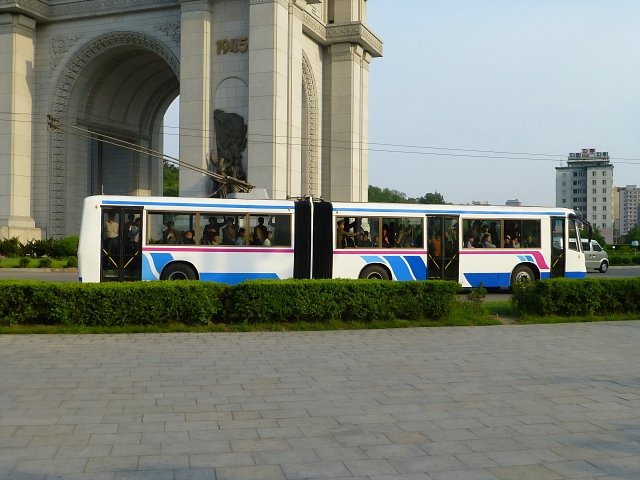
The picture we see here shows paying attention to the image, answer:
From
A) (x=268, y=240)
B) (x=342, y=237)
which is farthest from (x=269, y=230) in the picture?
(x=342, y=237)

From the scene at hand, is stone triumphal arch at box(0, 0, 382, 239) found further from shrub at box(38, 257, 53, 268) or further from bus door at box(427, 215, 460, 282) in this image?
bus door at box(427, 215, 460, 282)

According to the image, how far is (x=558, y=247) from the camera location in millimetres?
19141

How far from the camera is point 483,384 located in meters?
7.45

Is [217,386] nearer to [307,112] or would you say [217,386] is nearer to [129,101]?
[307,112]

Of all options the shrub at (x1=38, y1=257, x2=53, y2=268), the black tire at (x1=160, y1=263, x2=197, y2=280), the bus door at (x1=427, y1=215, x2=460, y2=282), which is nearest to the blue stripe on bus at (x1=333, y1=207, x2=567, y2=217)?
the bus door at (x1=427, y1=215, x2=460, y2=282)

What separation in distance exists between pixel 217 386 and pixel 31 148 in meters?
29.5

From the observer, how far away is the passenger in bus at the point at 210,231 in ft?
53.9

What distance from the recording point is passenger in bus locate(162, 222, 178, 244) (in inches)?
640

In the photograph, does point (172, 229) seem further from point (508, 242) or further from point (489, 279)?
point (508, 242)

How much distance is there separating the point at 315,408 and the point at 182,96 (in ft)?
84.0

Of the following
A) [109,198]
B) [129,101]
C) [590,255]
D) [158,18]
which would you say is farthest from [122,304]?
[129,101]

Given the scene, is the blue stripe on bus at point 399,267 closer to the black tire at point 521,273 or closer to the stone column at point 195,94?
the black tire at point 521,273

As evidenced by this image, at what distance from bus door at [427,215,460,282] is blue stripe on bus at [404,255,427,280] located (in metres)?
0.15

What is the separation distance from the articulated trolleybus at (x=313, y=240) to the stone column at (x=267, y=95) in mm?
11176
